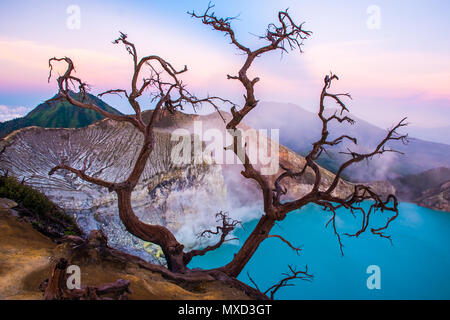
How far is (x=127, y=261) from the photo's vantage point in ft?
14.4

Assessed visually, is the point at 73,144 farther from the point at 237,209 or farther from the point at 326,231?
the point at 326,231

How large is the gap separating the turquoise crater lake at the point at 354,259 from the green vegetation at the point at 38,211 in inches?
170

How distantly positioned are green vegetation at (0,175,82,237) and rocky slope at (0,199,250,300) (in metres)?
0.46

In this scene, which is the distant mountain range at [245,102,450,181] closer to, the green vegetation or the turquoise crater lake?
the turquoise crater lake

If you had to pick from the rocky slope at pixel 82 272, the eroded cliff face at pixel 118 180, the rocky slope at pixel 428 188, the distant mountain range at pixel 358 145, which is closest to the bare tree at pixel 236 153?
the rocky slope at pixel 82 272

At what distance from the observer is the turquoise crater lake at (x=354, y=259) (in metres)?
8.95

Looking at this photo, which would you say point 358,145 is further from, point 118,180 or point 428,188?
point 118,180

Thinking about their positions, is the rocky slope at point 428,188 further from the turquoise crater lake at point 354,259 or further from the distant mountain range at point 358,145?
the turquoise crater lake at point 354,259

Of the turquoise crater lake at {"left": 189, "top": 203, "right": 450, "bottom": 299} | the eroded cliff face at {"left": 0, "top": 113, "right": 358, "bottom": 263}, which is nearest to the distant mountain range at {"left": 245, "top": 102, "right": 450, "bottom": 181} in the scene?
the turquoise crater lake at {"left": 189, "top": 203, "right": 450, "bottom": 299}

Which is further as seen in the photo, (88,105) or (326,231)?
(326,231)

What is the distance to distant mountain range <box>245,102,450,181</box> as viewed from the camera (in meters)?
18.1
